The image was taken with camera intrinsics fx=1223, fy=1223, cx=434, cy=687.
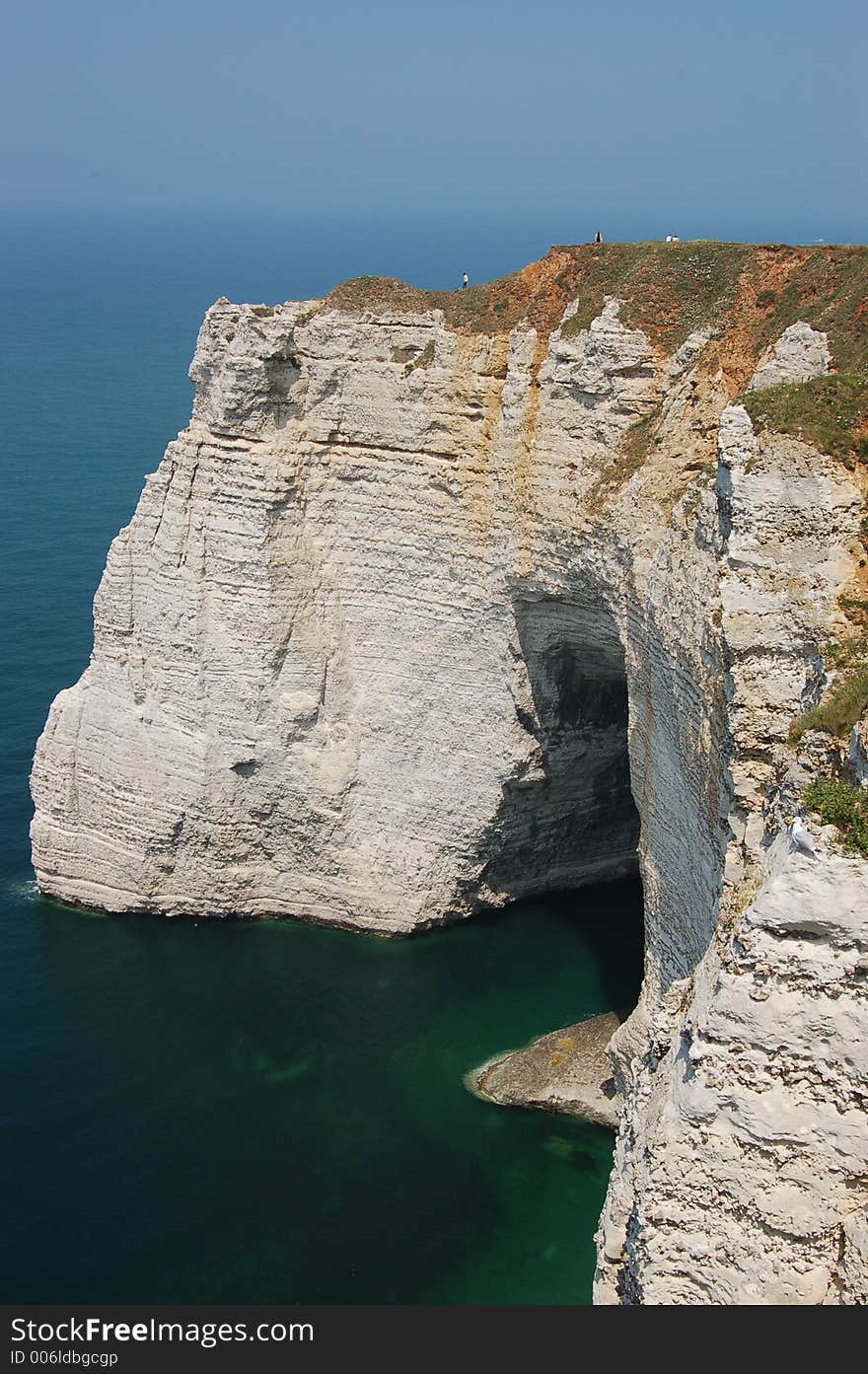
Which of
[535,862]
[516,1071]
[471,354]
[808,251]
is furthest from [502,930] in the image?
[808,251]

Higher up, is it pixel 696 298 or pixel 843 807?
pixel 696 298

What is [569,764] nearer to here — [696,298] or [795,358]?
[696,298]

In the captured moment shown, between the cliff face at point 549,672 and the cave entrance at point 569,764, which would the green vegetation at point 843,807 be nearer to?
the cliff face at point 549,672

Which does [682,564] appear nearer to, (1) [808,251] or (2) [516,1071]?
(1) [808,251]

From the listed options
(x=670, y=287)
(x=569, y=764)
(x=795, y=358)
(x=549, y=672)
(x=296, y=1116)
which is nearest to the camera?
(x=795, y=358)

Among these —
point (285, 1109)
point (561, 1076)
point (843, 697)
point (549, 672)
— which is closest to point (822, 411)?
point (843, 697)

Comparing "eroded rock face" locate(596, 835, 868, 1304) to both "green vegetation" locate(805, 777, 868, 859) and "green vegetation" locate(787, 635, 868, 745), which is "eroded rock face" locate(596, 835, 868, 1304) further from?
"green vegetation" locate(787, 635, 868, 745)
